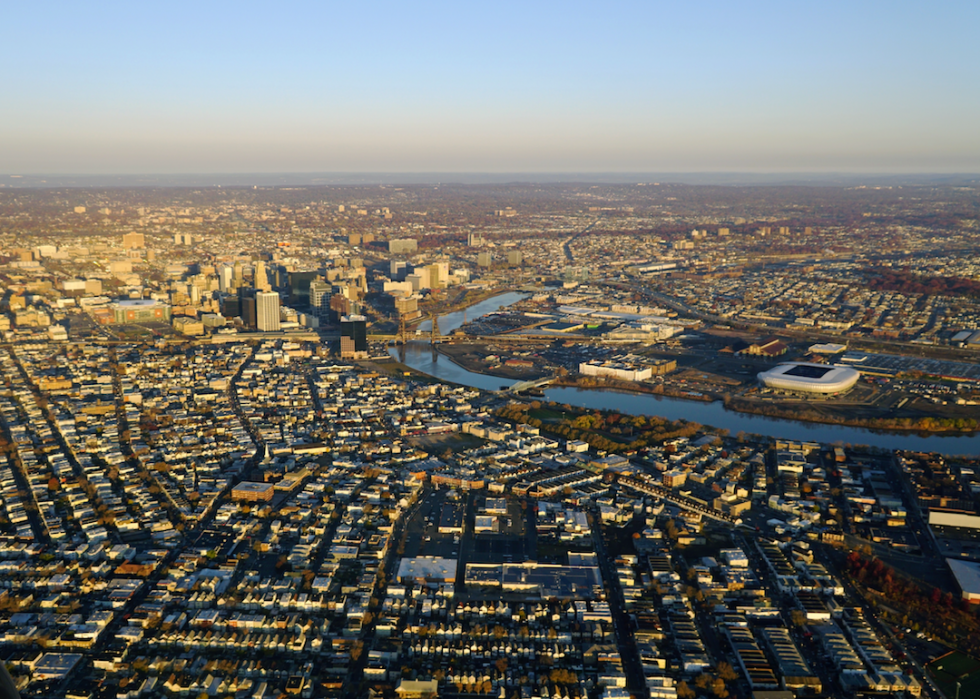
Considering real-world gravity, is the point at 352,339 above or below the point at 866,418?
above

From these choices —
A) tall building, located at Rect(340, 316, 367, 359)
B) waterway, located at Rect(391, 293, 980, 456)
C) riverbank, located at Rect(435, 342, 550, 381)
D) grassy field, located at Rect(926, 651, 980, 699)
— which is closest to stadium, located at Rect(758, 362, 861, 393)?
waterway, located at Rect(391, 293, 980, 456)

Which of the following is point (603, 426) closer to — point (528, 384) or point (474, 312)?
point (528, 384)

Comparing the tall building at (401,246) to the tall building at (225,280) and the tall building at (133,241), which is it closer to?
the tall building at (133,241)

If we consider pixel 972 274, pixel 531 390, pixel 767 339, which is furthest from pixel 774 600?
pixel 972 274

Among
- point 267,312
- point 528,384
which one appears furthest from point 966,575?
point 267,312

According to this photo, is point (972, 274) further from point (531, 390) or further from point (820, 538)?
point (820, 538)

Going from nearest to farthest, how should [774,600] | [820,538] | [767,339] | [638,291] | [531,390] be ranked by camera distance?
[774,600] < [820,538] < [531,390] < [767,339] < [638,291]

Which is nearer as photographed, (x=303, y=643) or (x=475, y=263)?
(x=303, y=643)

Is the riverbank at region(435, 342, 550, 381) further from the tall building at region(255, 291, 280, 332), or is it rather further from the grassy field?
the grassy field
